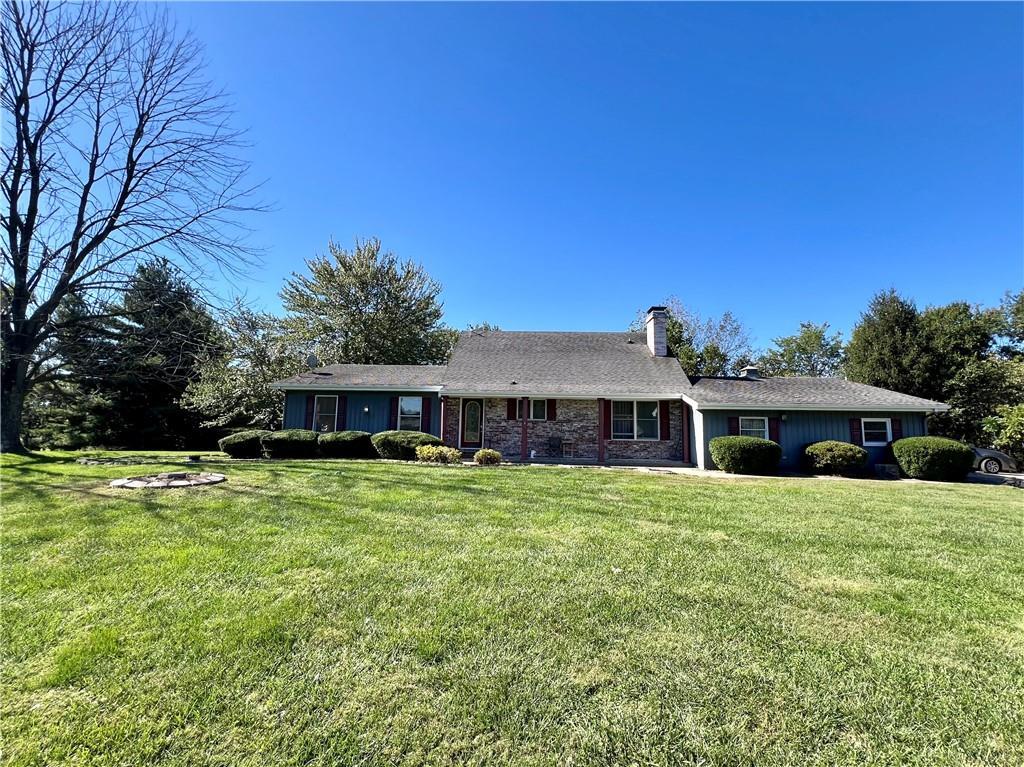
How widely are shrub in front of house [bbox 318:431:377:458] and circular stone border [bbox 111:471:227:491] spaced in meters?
5.98

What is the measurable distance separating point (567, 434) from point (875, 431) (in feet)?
31.9

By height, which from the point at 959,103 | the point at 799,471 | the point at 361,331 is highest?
the point at 959,103

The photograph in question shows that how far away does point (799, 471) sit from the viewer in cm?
1347

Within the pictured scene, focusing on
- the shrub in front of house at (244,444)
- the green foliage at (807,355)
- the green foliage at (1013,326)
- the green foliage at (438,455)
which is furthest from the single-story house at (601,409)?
the green foliage at (807,355)

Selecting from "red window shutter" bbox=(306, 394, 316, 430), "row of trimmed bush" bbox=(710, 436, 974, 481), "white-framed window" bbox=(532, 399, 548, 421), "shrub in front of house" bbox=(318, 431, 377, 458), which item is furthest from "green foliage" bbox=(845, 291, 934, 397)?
"red window shutter" bbox=(306, 394, 316, 430)

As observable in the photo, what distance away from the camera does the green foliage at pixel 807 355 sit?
1314 inches

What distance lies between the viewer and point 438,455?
518 inches

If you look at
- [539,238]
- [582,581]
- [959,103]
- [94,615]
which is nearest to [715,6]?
[959,103]

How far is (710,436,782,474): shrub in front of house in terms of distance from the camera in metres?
12.5

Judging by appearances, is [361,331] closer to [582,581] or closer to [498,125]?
[498,125]

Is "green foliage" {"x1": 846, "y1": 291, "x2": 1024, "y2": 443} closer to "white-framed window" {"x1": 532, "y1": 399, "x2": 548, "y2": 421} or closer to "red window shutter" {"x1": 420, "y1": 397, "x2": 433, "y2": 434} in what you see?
"white-framed window" {"x1": 532, "y1": 399, "x2": 548, "y2": 421}

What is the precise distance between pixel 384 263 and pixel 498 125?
18710mm

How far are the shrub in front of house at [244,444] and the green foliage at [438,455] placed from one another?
560cm

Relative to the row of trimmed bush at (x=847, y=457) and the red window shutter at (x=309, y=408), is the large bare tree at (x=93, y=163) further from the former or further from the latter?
the row of trimmed bush at (x=847, y=457)
